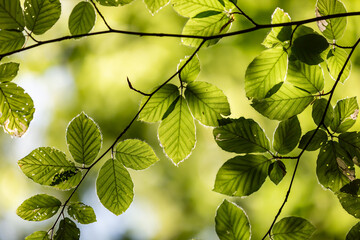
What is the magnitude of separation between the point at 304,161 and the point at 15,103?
329 cm

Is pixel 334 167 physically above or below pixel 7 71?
below

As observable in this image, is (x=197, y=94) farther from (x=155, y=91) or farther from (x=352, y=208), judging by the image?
(x=352, y=208)

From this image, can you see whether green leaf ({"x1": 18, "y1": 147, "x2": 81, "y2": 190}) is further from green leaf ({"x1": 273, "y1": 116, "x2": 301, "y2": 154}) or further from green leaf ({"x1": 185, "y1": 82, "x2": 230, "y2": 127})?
green leaf ({"x1": 273, "y1": 116, "x2": 301, "y2": 154})

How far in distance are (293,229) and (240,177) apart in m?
0.16

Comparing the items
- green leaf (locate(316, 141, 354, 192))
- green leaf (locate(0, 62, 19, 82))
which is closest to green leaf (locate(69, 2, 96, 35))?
green leaf (locate(0, 62, 19, 82))

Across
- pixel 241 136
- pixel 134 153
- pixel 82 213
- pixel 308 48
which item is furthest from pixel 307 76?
pixel 82 213

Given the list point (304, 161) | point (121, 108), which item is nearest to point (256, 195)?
point (304, 161)

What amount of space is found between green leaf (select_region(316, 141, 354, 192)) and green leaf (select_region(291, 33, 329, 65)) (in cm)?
20

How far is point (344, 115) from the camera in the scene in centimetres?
75

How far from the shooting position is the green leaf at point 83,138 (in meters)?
0.74

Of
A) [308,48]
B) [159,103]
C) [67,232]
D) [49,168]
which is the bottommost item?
[67,232]

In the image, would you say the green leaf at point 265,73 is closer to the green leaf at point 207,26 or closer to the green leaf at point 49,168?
the green leaf at point 207,26

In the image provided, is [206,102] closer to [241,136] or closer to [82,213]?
[241,136]

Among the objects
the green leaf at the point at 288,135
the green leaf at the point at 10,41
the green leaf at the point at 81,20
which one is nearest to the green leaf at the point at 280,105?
the green leaf at the point at 288,135
